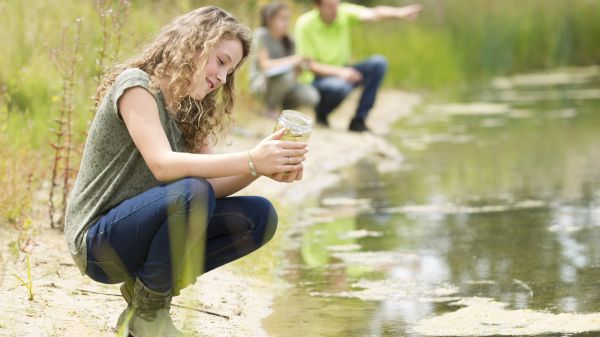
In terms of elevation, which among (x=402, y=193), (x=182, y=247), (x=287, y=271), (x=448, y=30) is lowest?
(x=448, y=30)

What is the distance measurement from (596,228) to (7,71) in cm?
359

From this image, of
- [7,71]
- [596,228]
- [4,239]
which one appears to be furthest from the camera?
[7,71]

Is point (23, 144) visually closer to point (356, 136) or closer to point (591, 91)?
point (356, 136)

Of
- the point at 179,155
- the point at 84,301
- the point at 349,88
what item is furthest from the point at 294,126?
the point at 349,88

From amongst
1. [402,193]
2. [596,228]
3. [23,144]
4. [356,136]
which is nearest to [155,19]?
[356,136]

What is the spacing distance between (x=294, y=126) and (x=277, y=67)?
22.3ft

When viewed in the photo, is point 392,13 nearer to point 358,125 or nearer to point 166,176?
point 358,125

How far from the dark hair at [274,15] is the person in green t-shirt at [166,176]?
655 cm

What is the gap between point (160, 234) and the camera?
10.9 feet

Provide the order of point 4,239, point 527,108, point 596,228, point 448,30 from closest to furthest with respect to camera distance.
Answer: point 4,239 < point 596,228 < point 527,108 < point 448,30

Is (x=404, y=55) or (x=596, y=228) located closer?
(x=596, y=228)

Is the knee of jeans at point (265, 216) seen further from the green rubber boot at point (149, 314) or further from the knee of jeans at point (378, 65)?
the knee of jeans at point (378, 65)

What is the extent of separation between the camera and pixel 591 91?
1368cm

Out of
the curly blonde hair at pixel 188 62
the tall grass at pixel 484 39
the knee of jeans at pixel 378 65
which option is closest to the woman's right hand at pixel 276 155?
the curly blonde hair at pixel 188 62
